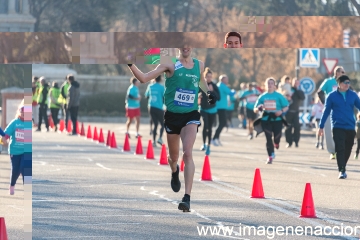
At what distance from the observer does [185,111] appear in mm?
12812

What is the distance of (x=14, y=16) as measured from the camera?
9.41 metres

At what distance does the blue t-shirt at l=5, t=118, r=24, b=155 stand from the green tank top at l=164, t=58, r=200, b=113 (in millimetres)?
3094

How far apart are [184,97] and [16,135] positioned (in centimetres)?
381

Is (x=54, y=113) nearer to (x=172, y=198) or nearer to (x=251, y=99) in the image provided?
(x=251, y=99)

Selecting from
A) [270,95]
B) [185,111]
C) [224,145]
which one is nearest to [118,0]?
[185,111]

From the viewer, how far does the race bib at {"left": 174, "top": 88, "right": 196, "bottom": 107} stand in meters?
12.7

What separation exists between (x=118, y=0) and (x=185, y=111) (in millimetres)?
3310

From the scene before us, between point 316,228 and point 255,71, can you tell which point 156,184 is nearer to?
point 316,228

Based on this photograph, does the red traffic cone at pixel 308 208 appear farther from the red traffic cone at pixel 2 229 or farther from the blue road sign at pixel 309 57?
the blue road sign at pixel 309 57

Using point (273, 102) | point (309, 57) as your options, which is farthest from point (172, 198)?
point (309, 57)

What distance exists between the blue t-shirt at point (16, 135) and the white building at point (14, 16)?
577 cm

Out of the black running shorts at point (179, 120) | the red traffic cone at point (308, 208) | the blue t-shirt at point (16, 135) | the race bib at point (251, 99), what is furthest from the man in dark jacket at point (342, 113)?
the race bib at point (251, 99)

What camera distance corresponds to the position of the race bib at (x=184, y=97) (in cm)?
1266

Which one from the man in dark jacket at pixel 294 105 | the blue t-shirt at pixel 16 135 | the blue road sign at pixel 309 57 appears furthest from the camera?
the blue road sign at pixel 309 57
